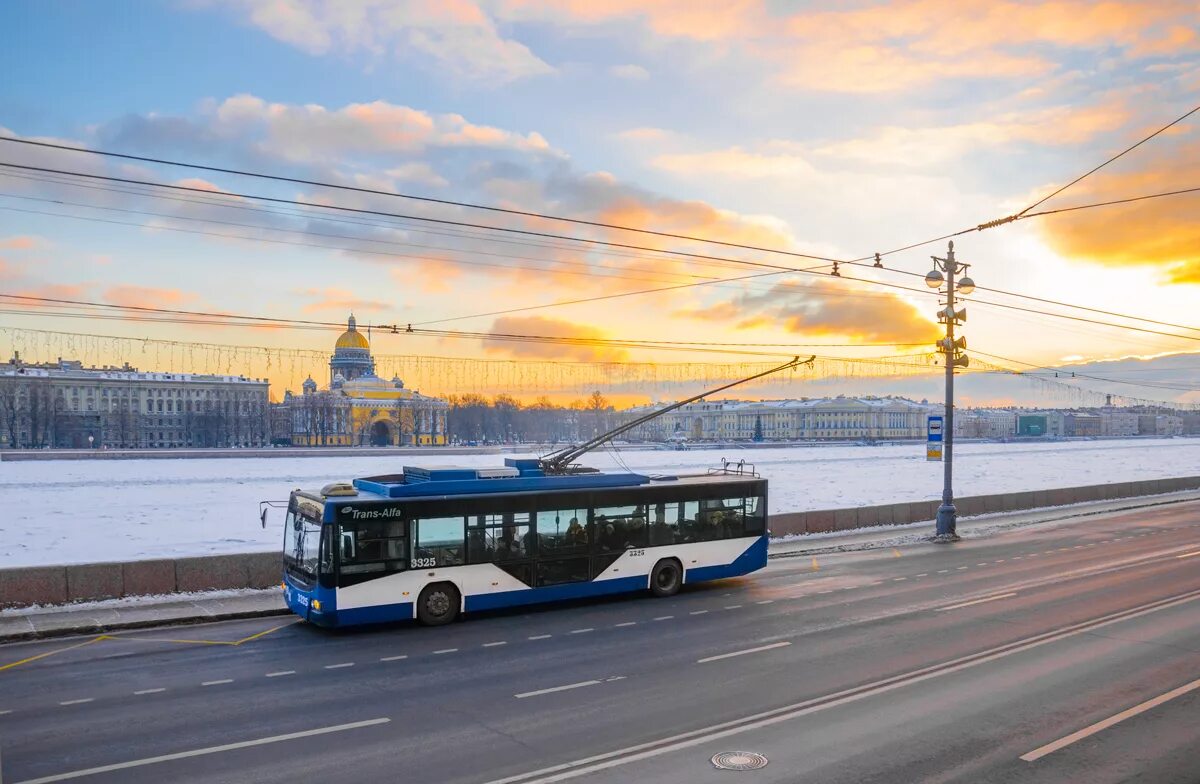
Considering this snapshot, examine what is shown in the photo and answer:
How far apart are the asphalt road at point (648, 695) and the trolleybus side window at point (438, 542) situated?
1.25m

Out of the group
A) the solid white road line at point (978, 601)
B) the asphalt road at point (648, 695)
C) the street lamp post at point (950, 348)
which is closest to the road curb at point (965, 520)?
the street lamp post at point (950, 348)

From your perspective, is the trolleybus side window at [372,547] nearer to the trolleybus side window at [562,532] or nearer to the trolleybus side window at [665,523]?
the trolleybus side window at [562,532]

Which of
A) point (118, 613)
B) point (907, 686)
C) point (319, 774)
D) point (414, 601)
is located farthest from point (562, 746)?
point (118, 613)

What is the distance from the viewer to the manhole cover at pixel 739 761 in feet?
29.0

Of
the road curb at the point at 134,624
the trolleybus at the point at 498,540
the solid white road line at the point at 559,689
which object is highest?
the trolleybus at the point at 498,540

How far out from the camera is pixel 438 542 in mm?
15969

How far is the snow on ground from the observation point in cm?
2722

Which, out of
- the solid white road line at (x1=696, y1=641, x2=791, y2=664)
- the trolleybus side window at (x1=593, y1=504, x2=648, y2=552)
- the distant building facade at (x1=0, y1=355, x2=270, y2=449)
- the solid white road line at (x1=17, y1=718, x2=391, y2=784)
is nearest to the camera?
the solid white road line at (x1=17, y1=718, x2=391, y2=784)

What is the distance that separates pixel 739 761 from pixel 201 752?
18.7ft

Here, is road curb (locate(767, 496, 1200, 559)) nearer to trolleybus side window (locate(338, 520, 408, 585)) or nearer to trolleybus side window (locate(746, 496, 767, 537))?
trolleybus side window (locate(746, 496, 767, 537))

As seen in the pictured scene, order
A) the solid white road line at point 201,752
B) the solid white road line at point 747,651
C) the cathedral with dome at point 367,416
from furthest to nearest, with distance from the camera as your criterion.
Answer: the cathedral with dome at point 367,416 < the solid white road line at point 747,651 < the solid white road line at point 201,752

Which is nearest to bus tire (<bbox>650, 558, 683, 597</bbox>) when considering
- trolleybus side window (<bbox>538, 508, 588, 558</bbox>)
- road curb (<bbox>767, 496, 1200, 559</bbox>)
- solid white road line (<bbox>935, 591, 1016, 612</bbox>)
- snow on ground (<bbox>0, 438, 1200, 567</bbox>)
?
trolleybus side window (<bbox>538, 508, 588, 558</bbox>)

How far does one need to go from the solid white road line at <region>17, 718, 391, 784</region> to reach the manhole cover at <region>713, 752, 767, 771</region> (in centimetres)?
401

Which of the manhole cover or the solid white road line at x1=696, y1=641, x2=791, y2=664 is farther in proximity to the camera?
the solid white road line at x1=696, y1=641, x2=791, y2=664
